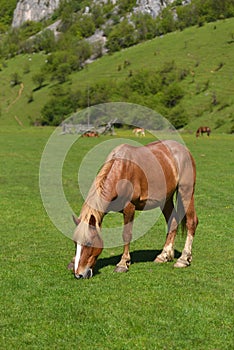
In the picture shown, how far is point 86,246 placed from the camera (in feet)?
27.0

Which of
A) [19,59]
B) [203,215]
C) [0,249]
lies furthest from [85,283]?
[19,59]

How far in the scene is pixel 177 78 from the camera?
10956cm

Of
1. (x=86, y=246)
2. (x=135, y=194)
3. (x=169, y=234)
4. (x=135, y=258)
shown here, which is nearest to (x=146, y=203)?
(x=135, y=194)

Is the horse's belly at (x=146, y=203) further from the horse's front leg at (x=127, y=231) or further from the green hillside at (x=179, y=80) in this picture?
the green hillside at (x=179, y=80)

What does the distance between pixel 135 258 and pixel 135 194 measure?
2.04 meters

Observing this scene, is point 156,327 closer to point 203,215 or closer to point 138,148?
point 138,148

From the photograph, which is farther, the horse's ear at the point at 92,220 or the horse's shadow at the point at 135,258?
the horse's shadow at the point at 135,258

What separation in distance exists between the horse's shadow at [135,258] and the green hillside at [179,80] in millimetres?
68982

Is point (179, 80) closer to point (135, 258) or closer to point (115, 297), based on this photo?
point (135, 258)

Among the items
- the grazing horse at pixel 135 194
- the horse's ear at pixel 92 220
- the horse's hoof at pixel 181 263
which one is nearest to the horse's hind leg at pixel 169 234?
the grazing horse at pixel 135 194

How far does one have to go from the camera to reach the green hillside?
93.6 metres

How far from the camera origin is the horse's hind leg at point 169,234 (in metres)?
10.0

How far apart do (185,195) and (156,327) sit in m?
3.94

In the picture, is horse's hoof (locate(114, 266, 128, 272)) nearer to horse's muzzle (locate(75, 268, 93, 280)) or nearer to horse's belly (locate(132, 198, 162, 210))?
horse's muzzle (locate(75, 268, 93, 280))
